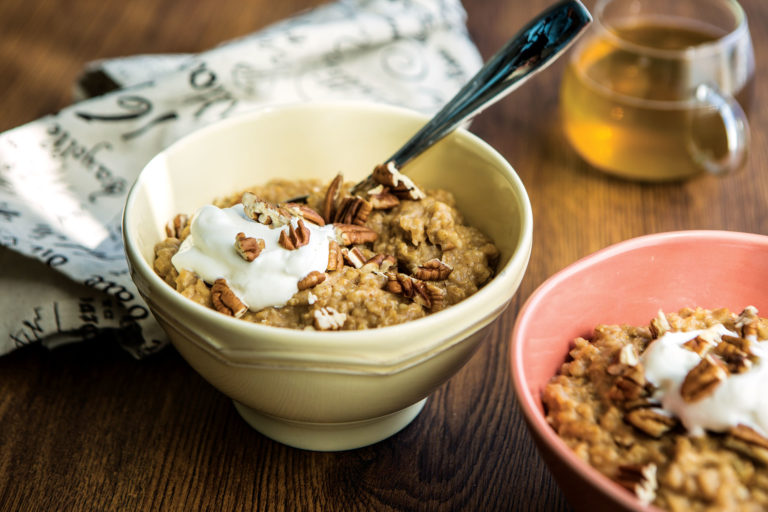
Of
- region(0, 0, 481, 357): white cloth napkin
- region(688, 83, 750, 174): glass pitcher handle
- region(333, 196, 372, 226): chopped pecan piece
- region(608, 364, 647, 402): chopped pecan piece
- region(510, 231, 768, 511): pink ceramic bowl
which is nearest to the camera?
region(608, 364, 647, 402): chopped pecan piece

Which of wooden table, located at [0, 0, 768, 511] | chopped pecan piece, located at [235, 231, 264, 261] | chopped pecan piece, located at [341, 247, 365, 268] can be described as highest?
chopped pecan piece, located at [235, 231, 264, 261]

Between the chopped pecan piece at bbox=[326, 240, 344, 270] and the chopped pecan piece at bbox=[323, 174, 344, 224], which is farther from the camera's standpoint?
the chopped pecan piece at bbox=[323, 174, 344, 224]

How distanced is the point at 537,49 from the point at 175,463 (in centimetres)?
95

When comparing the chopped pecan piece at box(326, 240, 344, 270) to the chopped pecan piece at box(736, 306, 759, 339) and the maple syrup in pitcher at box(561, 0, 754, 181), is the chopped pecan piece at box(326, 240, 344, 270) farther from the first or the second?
the maple syrup in pitcher at box(561, 0, 754, 181)

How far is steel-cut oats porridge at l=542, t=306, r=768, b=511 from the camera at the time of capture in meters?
0.92

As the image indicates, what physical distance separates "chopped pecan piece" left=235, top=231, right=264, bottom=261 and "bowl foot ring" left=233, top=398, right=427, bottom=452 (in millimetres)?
257

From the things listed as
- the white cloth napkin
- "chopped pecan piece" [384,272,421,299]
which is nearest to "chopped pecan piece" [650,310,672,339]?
"chopped pecan piece" [384,272,421,299]

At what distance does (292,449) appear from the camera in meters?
1.25

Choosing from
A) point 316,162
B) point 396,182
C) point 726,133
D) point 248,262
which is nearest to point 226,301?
point 248,262

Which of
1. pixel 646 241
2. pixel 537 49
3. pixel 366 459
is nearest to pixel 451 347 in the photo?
pixel 366 459

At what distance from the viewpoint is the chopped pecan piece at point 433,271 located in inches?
48.8

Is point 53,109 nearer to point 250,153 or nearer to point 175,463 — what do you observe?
point 250,153

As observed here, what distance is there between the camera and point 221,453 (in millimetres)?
1249

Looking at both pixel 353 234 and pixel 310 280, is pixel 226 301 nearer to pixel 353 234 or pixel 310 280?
pixel 310 280
